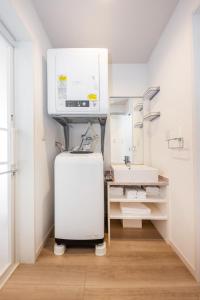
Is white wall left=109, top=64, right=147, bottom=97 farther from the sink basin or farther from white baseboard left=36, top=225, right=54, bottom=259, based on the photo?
white baseboard left=36, top=225, right=54, bottom=259

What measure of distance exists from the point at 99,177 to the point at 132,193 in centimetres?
53

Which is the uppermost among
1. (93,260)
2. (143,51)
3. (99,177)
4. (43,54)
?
(143,51)

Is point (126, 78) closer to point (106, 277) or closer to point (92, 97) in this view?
point (92, 97)

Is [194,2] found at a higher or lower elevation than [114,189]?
higher

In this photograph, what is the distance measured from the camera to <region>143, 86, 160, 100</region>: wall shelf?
218 cm

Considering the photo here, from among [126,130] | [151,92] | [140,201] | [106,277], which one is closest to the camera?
[106,277]

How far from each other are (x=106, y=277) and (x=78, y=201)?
0.65 m

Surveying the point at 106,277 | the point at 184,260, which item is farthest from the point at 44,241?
the point at 184,260

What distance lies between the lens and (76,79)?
1827mm

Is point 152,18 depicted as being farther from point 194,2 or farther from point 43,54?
point 43,54

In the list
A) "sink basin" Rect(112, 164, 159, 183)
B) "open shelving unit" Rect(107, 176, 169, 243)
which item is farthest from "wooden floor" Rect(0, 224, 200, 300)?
"sink basin" Rect(112, 164, 159, 183)

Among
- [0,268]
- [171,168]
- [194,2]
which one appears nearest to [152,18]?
[194,2]

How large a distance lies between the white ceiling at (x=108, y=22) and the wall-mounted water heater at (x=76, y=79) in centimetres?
29

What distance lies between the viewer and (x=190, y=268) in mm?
1459
